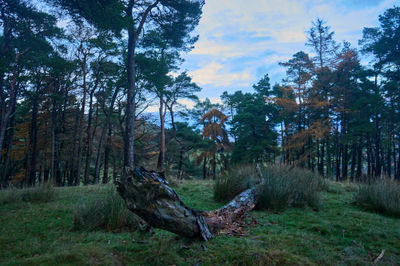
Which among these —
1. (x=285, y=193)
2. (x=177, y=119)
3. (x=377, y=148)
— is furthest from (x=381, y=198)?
(x=177, y=119)

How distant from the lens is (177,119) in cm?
2923

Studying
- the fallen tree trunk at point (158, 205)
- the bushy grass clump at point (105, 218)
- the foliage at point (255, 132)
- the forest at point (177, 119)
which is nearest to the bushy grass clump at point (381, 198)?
the forest at point (177, 119)

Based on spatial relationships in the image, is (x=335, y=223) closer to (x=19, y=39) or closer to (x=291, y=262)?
(x=291, y=262)

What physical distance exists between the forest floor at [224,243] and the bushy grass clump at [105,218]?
0.20m

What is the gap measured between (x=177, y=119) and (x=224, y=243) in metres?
26.5

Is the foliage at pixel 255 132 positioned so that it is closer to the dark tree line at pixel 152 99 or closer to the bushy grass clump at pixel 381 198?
the dark tree line at pixel 152 99

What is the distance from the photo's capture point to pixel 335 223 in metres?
4.26

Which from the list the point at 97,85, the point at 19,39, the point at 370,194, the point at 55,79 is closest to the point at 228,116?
the point at 97,85

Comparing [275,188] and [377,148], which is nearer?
[275,188]

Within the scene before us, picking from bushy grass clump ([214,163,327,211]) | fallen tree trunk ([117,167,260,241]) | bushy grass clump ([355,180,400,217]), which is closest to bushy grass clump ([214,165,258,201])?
bushy grass clump ([214,163,327,211])

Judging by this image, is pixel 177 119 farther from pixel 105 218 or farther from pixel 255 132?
pixel 105 218

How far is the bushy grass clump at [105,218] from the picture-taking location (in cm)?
394

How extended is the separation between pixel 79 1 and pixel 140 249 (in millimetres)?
8041

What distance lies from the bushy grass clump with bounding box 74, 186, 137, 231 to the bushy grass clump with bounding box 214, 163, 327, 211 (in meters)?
3.04
